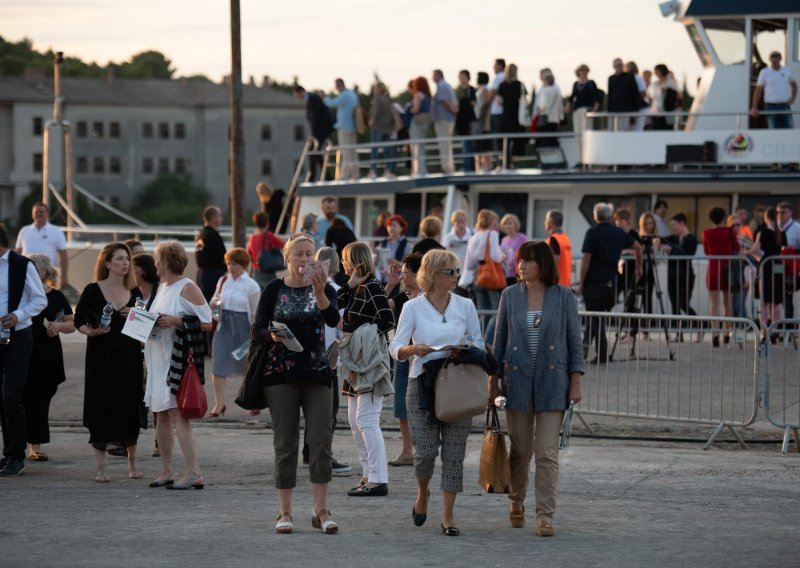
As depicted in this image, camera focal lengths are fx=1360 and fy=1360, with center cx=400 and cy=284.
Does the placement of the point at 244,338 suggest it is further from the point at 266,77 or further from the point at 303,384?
the point at 266,77

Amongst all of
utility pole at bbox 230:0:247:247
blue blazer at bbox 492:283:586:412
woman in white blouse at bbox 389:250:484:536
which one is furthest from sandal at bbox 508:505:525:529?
utility pole at bbox 230:0:247:247

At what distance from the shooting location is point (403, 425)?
425 inches

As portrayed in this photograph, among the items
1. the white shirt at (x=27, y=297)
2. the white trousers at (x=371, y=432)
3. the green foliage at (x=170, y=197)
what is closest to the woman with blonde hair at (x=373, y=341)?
the white trousers at (x=371, y=432)

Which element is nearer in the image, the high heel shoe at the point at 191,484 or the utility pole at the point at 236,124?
the high heel shoe at the point at 191,484

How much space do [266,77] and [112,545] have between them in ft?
367

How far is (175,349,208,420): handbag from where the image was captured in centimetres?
940

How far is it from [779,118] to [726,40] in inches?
89.8

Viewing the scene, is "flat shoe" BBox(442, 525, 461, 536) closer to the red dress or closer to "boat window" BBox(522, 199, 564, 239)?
the red dress

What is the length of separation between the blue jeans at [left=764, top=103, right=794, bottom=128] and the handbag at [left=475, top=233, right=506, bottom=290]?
28.1ft

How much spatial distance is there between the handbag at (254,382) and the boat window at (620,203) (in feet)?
51.6

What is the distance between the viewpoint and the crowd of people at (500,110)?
75.9ft

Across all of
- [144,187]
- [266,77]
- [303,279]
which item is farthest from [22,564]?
[266,77]

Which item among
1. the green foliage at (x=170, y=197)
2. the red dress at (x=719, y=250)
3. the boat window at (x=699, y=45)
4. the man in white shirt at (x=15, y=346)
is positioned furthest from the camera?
the green foliage at (x=170, y=197)

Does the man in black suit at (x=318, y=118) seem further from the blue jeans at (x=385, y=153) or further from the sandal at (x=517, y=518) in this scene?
the sandal at (x=517, y=518)
